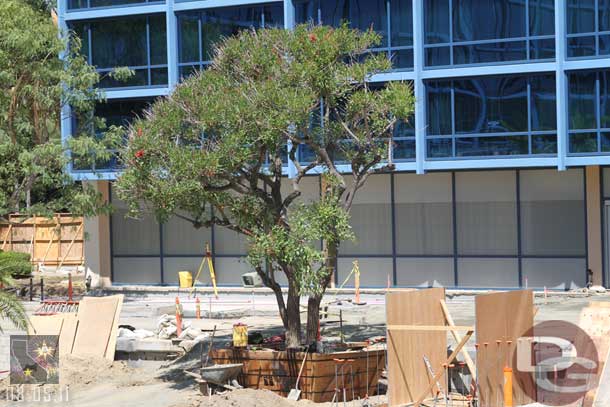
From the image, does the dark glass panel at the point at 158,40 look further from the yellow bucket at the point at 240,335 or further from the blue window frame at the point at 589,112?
the yellow bucket at the point at 240,335

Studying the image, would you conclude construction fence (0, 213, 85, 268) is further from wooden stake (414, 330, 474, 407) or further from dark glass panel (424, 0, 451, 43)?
wooden stake (414, 330, 474, 407)

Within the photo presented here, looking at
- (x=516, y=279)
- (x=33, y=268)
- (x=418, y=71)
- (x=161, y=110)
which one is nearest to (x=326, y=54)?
(x=161, y=110)

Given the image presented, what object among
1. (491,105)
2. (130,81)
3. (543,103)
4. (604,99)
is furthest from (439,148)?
(130,81)

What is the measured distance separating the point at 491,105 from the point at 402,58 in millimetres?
3317

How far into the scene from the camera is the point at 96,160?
3612cm

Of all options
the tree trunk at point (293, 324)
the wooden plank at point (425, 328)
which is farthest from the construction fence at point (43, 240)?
the wooden plank at point (425, 328)

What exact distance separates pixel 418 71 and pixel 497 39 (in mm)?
2631

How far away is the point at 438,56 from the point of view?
113ft

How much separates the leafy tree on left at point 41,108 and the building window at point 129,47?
1.79 meters

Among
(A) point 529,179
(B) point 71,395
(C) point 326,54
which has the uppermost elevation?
(C) point 326,54

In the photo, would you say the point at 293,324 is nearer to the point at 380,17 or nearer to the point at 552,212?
the point at 552,212

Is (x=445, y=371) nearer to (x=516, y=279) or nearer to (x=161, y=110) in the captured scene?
(x=161, y=110)

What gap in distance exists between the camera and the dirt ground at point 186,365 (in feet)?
70.6

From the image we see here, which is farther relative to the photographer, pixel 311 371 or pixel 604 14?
pixel 604 14
